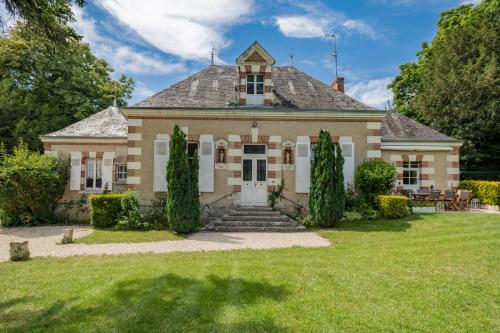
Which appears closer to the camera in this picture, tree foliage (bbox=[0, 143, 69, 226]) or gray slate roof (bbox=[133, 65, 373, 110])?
tree foliage (bbox=[0, 143, 69, 226])

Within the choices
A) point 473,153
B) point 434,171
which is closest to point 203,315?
point 434,171

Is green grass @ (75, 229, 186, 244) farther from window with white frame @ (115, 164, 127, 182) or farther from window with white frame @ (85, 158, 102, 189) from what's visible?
window with white frame @ (85, 158, 102, 189)

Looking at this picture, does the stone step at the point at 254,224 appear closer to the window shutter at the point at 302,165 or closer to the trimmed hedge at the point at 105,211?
the window shutter at the point at 302,165

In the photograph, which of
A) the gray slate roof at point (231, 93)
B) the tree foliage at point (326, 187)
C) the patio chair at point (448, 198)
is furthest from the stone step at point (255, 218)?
the patio chair at point (448, 198)

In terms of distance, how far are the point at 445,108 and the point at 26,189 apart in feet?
78.7

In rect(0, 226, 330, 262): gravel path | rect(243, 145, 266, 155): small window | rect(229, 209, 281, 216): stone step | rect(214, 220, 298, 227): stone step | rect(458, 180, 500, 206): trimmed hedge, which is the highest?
rect(243, 145, 266, 155): small window

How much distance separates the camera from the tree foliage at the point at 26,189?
1184 centimetres

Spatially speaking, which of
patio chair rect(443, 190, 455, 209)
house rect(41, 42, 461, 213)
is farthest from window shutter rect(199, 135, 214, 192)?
patio chair rect(443, 190, 455, 209)

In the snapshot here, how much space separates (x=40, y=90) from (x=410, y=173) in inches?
Answer: 982

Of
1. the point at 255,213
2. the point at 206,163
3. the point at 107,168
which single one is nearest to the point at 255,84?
the point at 206,163

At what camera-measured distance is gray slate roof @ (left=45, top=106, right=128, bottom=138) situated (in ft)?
47.1

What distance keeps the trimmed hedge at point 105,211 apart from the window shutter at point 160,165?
1492 millimetres

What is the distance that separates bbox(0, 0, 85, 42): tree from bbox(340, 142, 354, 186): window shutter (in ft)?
33.2

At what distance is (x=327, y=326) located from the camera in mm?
3719
